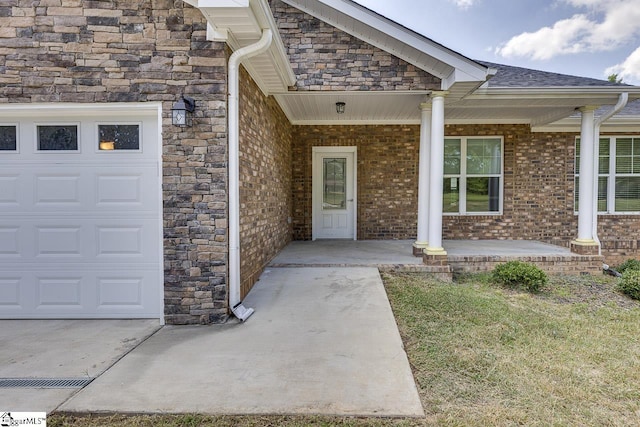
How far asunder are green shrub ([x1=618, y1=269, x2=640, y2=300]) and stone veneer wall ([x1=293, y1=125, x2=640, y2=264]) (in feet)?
9.52

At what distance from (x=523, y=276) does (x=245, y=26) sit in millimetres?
5019

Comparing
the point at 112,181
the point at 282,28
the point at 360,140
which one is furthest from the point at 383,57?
the point at 112,181

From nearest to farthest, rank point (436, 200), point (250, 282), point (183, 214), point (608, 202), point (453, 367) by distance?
point (453, 367) < point (183, 214) < point (250, 282) < point (436, 200) < point (608, 202)

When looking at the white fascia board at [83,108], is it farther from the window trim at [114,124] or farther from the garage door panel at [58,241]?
the garage door panel at [58,241]

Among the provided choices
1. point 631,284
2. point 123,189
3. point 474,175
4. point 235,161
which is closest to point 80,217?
point 123,189

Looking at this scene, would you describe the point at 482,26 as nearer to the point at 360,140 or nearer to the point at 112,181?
the point at 360,140

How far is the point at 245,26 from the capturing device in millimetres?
3213

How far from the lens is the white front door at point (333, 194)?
823 centimetres

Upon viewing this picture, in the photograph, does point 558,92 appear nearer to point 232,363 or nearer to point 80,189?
point 232,363

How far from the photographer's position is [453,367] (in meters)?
2.63

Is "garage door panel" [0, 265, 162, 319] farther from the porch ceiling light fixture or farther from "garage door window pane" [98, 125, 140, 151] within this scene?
the porch ceiling light fixture

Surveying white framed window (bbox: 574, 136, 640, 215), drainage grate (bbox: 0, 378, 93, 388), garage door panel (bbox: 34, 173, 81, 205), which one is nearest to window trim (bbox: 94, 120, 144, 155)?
garage door panel (bbox: 34, 173, 81, 205)

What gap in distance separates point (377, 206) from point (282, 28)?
14.5 feet

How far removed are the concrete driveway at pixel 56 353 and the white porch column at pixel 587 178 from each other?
7.14m
